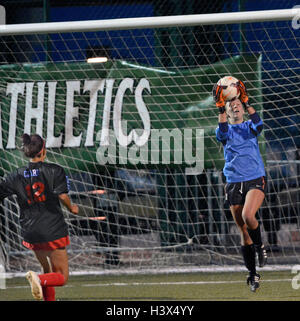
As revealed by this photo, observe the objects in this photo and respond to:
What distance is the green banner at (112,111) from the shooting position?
8.12m

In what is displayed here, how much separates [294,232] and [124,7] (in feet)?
12.9

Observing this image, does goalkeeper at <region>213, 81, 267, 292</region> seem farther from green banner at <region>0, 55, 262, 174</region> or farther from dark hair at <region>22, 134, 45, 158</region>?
green banner at <region>0, 55, 262, 174</region>

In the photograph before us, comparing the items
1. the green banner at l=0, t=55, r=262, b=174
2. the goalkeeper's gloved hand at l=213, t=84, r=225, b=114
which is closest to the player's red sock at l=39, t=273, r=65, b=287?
the goalkeeper's gloved hand at l=213, t=84, r=225, b=114

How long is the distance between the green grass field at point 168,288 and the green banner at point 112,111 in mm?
Answer: 1304

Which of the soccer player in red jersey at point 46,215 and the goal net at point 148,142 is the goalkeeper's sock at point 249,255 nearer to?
the soccer player in red jersey at point 46,215

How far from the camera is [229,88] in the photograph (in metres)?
5.92

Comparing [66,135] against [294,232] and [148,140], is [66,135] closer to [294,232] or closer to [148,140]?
[148,140]

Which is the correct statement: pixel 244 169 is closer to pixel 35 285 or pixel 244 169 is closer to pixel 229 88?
pixel 229 88

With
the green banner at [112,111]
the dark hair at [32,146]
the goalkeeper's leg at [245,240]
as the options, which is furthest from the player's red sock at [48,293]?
the green banner at [112,111]

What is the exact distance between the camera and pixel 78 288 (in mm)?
8062

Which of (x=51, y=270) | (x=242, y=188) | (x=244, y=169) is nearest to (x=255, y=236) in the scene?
(x=242, y=188)

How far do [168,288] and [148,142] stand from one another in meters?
1.55

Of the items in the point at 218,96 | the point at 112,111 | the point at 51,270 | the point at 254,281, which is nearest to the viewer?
the point at 218,96

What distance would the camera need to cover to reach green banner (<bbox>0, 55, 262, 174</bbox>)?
8.12m
